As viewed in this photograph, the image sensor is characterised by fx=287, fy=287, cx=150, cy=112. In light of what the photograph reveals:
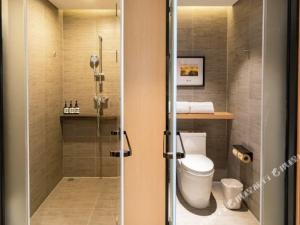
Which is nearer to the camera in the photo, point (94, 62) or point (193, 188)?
point (193, 188)

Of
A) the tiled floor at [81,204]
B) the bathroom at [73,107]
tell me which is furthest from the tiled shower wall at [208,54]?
the tiled floor at [81,204]

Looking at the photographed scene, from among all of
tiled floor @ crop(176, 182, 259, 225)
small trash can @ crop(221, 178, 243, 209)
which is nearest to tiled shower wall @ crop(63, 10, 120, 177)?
tiled floor @ crop(176, 182, 259, 225)

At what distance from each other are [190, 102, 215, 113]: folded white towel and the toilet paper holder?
42 centimetres

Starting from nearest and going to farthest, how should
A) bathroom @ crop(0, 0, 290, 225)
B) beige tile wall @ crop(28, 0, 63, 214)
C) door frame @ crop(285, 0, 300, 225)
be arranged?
1. door frame @ crop(285, 0, 300, 225)
2. bathroom @ crop(0, 0, 290, 225)
3. beige tile wall @ crop(28, 0, 63, 214)

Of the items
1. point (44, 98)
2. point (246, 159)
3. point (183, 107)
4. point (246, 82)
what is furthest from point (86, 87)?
point (246, 159)

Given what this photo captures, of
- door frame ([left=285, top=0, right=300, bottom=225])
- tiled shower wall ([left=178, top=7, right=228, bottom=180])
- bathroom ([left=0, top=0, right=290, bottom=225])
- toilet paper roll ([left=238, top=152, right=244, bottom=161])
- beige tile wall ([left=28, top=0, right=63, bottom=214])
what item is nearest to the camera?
door frame ([left=285, top=0, right=300, bottom=225])

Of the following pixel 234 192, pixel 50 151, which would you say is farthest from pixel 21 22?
pixel 234 192

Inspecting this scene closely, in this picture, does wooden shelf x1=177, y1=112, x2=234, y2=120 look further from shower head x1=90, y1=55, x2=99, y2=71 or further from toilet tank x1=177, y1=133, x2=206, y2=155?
shower head x1=90, y1=55, x2=99, y2=71

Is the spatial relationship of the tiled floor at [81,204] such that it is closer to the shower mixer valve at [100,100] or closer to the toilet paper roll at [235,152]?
the shower mixer valve at [100,100]

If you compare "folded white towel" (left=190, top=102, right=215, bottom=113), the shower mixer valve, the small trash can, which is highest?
the shower mixer valve

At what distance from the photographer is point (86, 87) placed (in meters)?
2.62

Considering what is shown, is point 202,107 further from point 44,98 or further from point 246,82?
point 44,98

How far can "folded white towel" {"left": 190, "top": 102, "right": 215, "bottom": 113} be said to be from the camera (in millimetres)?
2451

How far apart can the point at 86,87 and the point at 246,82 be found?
145 centimetres
